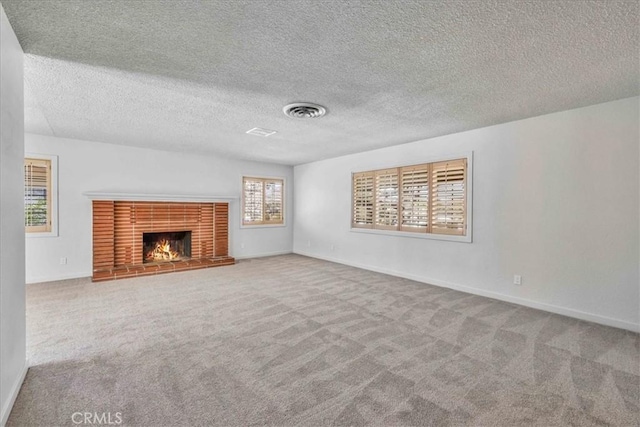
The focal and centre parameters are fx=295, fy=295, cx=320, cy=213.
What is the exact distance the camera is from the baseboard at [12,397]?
66.7 inches

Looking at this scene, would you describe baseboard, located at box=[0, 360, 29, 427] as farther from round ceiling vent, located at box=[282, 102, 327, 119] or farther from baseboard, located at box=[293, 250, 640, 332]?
baseboard, located at box=[293, 250, 640, 332]

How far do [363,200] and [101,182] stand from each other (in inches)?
195

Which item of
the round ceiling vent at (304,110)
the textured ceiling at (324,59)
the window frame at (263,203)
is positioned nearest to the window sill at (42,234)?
the textured ceiling at (324,59)

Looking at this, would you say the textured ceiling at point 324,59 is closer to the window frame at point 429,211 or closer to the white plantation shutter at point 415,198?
the window frame at point 429,211

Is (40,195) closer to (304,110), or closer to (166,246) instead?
(166,246)

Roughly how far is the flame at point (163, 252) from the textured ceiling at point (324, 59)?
9.49 feet

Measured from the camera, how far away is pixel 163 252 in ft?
20.4

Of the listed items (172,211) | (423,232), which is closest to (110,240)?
(172,211)

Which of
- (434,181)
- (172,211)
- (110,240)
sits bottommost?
(110,240)

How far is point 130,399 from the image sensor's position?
6.35 ft

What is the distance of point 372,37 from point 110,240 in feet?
18.6

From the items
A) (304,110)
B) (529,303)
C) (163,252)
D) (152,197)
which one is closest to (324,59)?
(304,110)

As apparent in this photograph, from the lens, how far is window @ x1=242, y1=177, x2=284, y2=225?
720cm

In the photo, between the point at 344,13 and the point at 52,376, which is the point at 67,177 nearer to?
the point at 52,376
